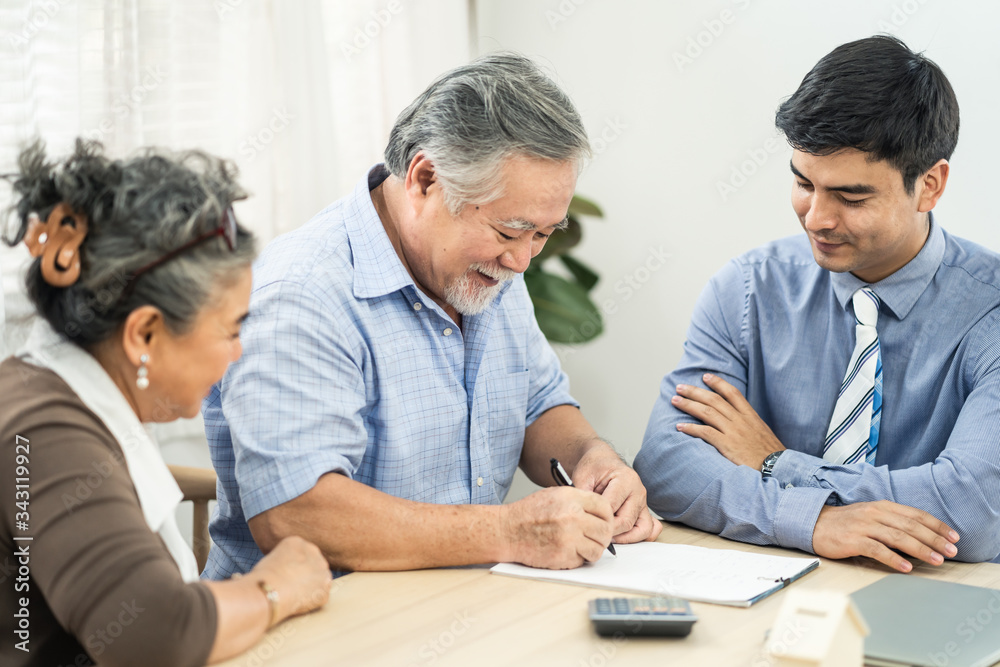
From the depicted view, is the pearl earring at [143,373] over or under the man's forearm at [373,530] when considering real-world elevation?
over

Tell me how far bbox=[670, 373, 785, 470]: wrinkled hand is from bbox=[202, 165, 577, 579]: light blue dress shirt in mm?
316

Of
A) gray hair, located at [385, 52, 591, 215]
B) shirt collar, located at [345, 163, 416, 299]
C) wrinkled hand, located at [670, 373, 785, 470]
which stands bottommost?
wrinkled hand, located at [670, 373, 785, 470]

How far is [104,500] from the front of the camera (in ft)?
3.06

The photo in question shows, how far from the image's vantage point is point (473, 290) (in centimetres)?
156

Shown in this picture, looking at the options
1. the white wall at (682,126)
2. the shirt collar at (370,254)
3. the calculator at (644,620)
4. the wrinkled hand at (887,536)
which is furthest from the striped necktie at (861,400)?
the white wall at (682,126)

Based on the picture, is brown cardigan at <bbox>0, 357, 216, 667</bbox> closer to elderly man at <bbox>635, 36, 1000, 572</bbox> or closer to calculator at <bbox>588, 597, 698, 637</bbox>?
calculator at <bbox>588, 597, 698, 637</bbox>

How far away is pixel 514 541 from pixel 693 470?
41cm

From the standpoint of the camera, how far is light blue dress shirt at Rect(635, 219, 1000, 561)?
1.45m

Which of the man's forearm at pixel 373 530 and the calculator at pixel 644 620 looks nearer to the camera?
the calculator at pixel 644 620

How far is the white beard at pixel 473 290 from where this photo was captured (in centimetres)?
153

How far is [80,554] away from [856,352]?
4.42ft

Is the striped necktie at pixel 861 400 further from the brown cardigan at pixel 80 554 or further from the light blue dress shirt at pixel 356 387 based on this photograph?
the brown cardigan at pixel 80 554

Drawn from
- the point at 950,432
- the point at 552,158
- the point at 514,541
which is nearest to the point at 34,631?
the point at 514,541

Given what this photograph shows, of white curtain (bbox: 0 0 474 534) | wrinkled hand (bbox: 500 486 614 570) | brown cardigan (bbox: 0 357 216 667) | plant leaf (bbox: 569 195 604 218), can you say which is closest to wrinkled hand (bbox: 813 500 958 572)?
wrinkled hand (bbox: 500 486 614 570)
